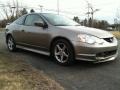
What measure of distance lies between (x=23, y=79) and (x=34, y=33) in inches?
99.8

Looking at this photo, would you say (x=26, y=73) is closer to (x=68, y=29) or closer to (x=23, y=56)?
(x=68, y=29)

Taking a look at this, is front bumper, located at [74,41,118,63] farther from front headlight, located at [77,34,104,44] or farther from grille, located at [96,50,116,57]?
front headlight, located at [77,34,104,44]

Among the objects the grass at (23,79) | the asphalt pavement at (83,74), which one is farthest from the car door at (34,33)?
the grass at (23,79)

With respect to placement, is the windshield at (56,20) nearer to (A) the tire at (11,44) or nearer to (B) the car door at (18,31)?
(B) the car door at (18,31)

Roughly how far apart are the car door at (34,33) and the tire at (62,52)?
347 millimetres

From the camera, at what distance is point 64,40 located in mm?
6297

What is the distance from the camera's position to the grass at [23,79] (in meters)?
4.51

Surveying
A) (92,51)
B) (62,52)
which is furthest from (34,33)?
(92,51)

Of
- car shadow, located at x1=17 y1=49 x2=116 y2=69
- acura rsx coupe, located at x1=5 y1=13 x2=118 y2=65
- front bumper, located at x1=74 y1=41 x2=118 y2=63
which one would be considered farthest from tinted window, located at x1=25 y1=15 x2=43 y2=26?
front bumper, located at x1=74 y1=41 x2=118 y2=63

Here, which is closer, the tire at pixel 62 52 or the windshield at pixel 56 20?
the tire at pixel 62 52

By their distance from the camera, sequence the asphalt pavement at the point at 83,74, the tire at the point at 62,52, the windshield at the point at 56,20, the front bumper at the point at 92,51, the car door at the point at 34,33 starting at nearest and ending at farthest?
the asphalt pavement at the point at 83,74
the front bumper at the point at 92,51
the tire at the point at 62,52
the car door at the point at 34,33
the windshield at the point at 56,20

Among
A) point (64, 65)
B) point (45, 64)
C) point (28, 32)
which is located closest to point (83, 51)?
point (64, 65)

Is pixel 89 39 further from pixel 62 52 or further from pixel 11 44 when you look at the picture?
pixel 11 44

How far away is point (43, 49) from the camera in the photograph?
6.98m
